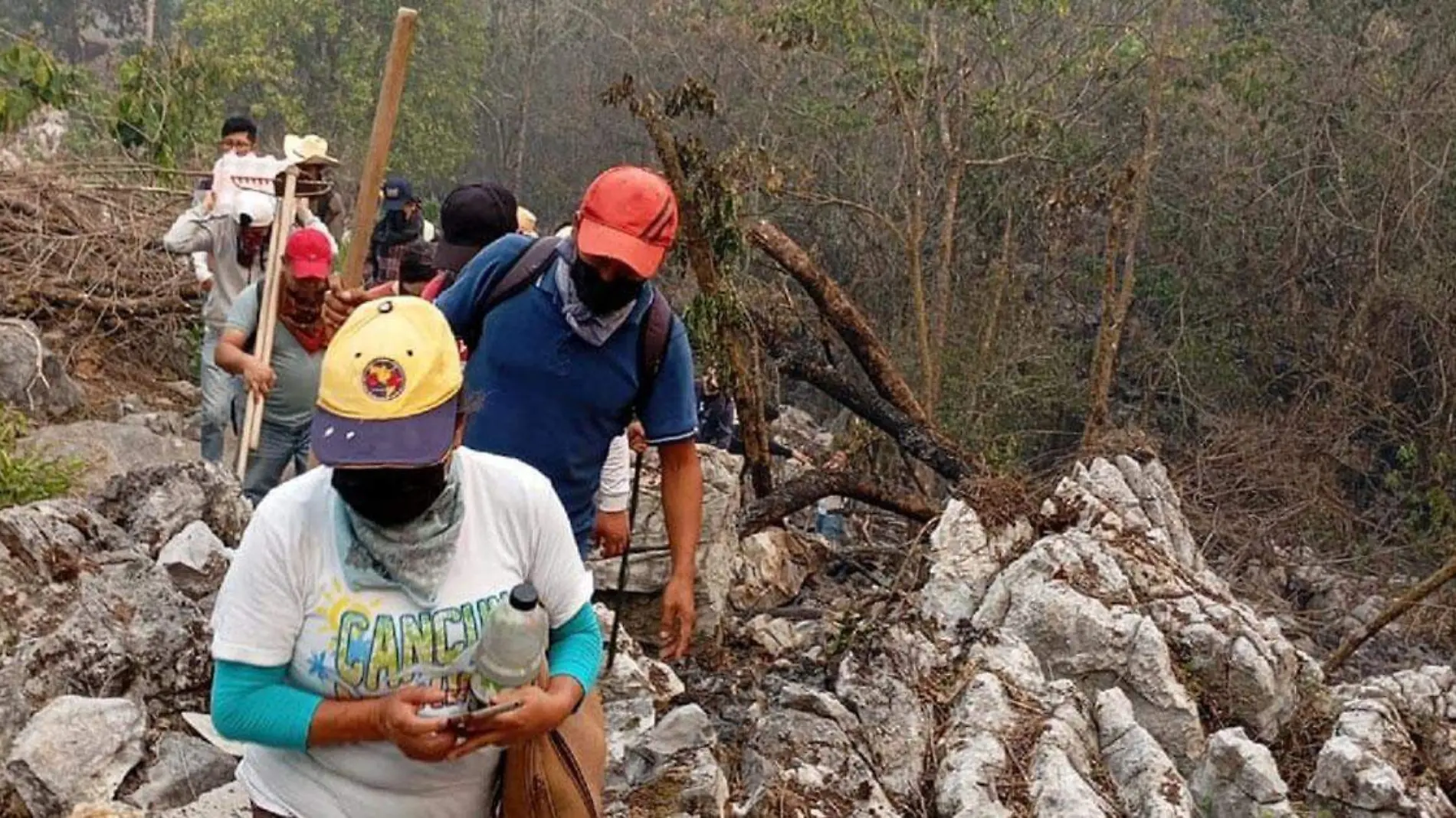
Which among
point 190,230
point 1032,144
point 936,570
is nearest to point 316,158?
point 190,230

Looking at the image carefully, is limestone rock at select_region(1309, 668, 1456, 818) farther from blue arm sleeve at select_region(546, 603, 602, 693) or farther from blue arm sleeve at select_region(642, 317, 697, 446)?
blue arm sleeve at select_region(546, 603, 602, 693)

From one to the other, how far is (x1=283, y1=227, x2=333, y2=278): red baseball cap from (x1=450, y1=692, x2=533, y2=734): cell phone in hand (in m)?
3.11

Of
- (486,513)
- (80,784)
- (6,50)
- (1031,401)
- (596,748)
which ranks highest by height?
(6,50)

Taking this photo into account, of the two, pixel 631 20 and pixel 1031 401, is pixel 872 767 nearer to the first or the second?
pixel 1031 401

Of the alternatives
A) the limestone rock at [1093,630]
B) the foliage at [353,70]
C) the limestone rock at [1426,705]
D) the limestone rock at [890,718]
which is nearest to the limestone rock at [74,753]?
the limestone rock at [890,718]

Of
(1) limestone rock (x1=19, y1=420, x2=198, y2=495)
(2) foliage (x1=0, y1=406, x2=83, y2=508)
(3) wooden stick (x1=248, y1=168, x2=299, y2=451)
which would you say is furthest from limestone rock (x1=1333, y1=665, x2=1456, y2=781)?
(1) limestone rock (x1=19, y1=420, x2=198, y2=495)

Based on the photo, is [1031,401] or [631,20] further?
[631,20]

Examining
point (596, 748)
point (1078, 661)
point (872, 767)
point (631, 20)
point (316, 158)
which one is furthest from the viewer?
point (631, 20)

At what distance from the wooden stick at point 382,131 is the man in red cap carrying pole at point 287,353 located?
0.80 metres

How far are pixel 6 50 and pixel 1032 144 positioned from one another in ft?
29.5

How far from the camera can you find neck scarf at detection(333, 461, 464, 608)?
1.83 meters

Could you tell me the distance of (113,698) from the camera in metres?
3.46

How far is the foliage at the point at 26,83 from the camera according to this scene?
8367mm

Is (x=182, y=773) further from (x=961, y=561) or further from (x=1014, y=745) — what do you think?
(x=961, y=561)
